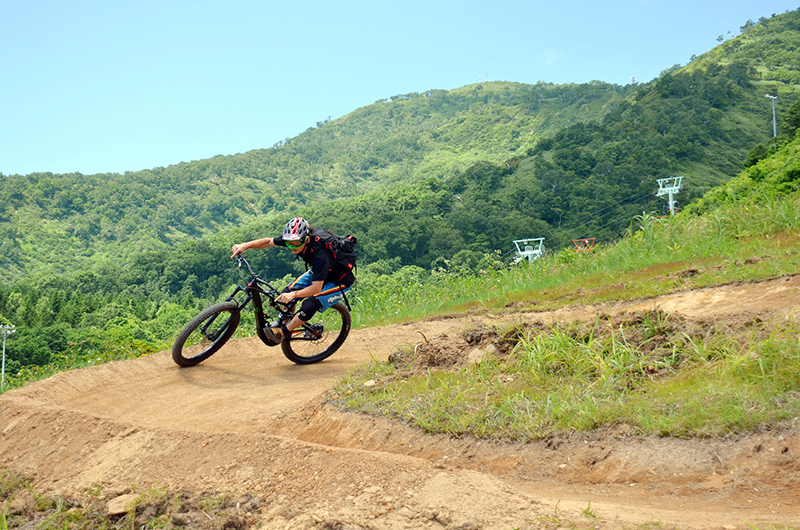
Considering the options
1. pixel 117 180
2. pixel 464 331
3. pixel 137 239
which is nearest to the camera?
→ pixel 464 331

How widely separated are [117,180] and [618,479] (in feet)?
395

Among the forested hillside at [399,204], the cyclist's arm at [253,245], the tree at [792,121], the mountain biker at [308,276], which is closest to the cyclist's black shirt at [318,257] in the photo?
the mountain biker at [308,276]

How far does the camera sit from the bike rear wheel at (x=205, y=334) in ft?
22.3

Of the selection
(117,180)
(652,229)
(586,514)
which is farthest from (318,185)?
(586,514)

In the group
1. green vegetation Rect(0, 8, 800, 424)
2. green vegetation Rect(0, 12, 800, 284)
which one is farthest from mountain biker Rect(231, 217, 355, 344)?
green vegetation Rect(0, 12, 800, 284)

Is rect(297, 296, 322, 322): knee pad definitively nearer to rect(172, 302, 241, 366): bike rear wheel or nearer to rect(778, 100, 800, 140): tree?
rect(172, 302, 241, 366): bike rear wheel

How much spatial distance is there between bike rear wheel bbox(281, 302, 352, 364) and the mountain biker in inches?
8.7

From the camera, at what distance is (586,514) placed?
2775 mm

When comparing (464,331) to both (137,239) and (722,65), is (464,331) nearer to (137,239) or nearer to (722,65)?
(137,239)

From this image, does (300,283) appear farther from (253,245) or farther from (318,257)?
(253,245)

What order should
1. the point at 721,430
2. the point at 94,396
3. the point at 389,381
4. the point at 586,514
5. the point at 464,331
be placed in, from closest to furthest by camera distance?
the point at 586,514, the point at 721,430, the point at 389,381, the point at 464,331, the point at 94,396

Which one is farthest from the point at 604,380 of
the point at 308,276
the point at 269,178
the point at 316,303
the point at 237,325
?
the point at 269,178

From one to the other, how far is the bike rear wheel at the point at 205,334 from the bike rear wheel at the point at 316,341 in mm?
751

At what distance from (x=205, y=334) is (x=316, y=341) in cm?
146
